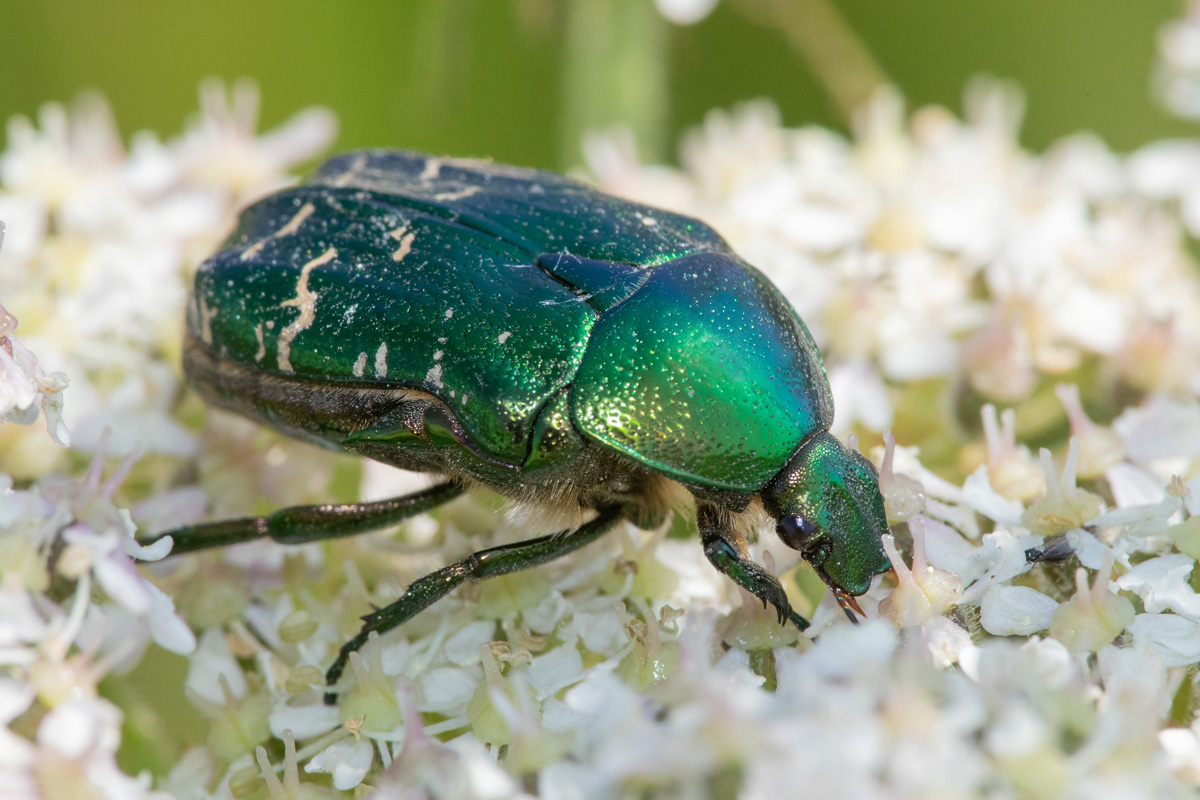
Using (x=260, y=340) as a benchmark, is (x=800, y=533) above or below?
below

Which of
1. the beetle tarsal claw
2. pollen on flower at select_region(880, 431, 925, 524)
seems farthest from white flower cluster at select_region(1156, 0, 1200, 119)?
the beetle tarsal claw

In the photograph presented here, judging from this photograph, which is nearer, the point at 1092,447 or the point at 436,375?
the point at 436,375

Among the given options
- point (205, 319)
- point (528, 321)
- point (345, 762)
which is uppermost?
point (528, 321)

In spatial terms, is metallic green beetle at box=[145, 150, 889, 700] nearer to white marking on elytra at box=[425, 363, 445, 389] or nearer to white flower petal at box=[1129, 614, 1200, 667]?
white marking on elytra at box=[425, 363, 445, 389]

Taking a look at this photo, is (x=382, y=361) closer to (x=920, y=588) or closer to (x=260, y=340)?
(x=260, y=340)

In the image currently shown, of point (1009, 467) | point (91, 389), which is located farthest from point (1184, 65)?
point (91, 389)

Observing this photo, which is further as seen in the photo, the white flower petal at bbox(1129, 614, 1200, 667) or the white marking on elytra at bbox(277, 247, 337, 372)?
the white marking on elytra at bbox(277, 247, 337, 372)

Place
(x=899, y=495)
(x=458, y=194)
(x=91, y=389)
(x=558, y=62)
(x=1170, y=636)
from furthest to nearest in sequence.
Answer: (x=558, y=62) < (x=91, y=389) < (x=458, y=194) < (x=899, y=495) < (x=1170, y=636)
